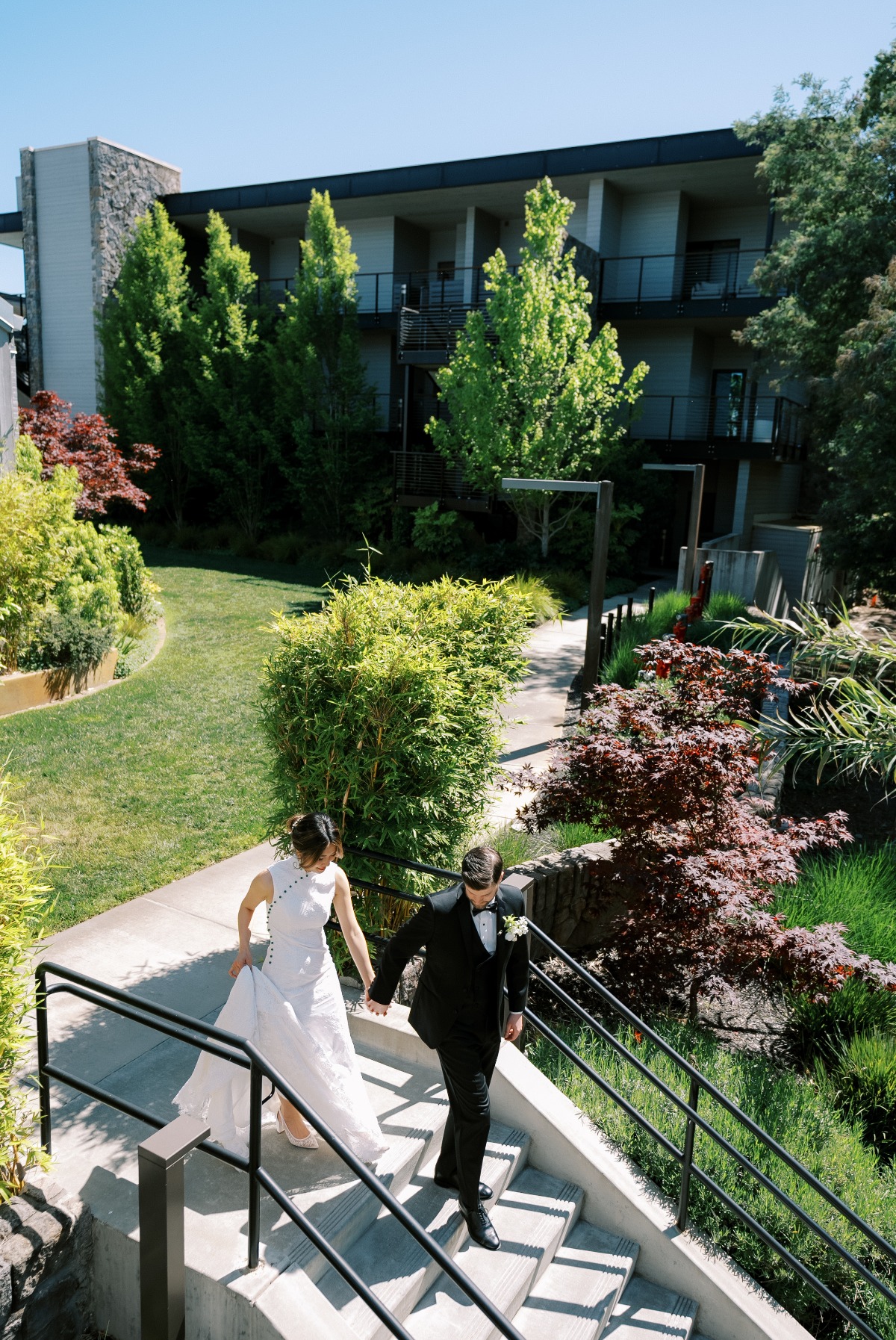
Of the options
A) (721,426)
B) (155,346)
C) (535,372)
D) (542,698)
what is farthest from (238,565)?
(721,426)

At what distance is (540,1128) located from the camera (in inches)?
194

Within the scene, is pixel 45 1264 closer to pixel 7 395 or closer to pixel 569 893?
pixel 569 893

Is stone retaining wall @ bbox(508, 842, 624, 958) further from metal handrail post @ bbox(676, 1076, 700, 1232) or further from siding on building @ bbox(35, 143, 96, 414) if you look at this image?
siding on building @ bbox(35, 143, 96, 414)

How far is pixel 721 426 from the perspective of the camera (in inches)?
1064

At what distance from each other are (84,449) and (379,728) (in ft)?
51.7

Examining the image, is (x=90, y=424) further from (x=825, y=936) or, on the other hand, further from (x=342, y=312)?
(x=825, y=936)

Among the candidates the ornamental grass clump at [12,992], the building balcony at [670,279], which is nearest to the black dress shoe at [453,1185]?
the ornamental grass clump at [12,992]

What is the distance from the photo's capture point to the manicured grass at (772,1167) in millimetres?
4695

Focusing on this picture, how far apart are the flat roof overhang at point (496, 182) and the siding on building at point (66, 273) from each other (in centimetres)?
275

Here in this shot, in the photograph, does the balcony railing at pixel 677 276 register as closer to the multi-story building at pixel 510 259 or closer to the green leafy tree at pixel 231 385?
the multi-story building at pixel 510 259

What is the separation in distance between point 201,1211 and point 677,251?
2640 cm

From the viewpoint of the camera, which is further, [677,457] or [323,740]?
[677,457]

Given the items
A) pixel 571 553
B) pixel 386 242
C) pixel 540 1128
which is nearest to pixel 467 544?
pixel 571 553

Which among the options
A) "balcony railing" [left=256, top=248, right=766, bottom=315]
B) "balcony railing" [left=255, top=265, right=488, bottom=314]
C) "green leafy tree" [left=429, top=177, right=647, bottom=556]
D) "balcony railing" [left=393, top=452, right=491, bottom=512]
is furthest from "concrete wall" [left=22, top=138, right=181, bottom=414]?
"green leafy tree" [left=429, top=177, right=647, bottom=556]
